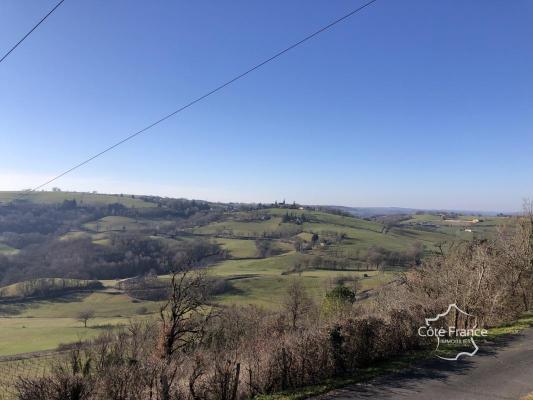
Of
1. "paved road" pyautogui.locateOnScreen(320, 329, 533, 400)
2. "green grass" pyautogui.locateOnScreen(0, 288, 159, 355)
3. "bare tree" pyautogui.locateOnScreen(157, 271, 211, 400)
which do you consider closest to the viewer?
"bare tree" pyautogui.locateOnScreen(157, 271, 211, 400)

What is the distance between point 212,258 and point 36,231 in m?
94.3

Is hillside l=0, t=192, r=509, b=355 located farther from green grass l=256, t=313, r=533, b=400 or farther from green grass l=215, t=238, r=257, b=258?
green grass l=256, t=313, r=533, b=400

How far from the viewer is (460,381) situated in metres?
11.3

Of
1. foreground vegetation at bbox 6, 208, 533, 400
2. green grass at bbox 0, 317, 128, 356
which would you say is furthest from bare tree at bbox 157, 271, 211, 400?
green grass at bbox 0, 317, 128, 356

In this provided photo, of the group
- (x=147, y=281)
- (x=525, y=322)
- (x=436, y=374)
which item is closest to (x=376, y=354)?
(x=436, y=374)

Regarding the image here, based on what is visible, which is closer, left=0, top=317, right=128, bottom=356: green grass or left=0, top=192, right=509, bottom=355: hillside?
left=0, top=317, right=128, bottom=356: green grass

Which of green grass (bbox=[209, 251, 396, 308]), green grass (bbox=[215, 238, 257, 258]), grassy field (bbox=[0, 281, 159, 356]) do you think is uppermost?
green grass (bbox=[215, 238, 257, 258])

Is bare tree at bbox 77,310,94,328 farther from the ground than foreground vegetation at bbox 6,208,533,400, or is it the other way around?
foreground vegetation at bbox 6,208,533,400

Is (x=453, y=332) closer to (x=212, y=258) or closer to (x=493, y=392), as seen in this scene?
(x=493, y=392)

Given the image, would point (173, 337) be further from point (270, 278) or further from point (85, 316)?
point (270, 278)

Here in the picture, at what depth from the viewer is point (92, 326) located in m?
85.1

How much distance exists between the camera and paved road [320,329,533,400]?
1040cm

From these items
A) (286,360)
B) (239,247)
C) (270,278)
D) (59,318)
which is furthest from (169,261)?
(286,360)

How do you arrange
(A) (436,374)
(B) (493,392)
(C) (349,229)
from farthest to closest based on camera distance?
1. (C) (349,229)
2. (A) (436,374)
3. (B) (493,392)
